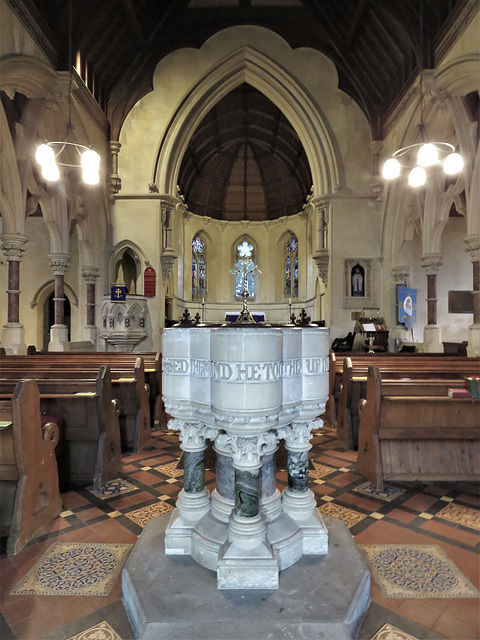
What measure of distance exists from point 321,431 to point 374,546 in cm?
287

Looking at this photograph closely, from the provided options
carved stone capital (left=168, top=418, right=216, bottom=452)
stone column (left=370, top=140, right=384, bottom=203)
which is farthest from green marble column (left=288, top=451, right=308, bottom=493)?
stone column (left=370, top=140, right=384, bottom=203)

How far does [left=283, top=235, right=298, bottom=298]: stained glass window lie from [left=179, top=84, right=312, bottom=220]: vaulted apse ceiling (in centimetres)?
144

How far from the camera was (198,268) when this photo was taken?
19703 millimetres

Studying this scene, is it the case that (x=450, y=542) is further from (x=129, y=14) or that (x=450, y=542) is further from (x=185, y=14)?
(x=185, y=14)

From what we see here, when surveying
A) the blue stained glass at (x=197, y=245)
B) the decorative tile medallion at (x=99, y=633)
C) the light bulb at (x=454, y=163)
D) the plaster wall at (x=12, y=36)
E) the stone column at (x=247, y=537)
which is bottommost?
the decorative tile medallion at (x=99, y=633)

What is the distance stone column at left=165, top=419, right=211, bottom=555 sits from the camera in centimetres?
238

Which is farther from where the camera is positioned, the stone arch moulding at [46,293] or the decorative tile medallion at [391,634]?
the stone arch moulding at [46,293]

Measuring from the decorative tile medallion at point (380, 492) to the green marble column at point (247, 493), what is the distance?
69.4 inches

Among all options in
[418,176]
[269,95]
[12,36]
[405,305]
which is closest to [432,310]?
[405,305]

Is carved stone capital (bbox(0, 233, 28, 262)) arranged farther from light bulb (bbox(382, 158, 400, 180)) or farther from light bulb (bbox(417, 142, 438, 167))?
light bulb (bbox(417, 142, 438, 167))

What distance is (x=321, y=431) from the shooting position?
5.57 meters

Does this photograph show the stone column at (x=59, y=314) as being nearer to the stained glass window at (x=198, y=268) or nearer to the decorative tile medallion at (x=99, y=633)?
the decorative tile medallion at (x=99, y=633)

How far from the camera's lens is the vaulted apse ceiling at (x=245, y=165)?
1584 centimetres

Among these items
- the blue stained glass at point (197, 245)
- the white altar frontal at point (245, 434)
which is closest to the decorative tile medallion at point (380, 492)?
the white altar frontal at point (245, 434)
